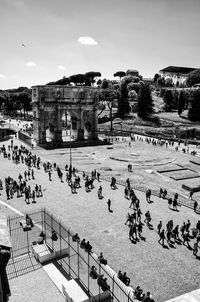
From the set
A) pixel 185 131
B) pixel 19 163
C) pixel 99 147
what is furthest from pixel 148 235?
pixel 185 131

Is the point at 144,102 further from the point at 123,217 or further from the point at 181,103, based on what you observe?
the point at 123,217

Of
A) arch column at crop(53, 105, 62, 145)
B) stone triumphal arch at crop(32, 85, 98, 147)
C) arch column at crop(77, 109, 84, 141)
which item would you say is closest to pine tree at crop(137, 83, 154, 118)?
stone triumphal arch at crop(32, 85, 98, 147)

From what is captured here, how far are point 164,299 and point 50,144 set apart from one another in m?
46.1

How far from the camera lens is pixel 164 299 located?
1431 centimetres

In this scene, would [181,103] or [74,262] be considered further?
[181,103]

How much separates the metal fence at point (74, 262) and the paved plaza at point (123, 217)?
120 centimetres

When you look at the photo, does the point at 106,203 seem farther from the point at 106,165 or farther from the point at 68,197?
the point at 106,165

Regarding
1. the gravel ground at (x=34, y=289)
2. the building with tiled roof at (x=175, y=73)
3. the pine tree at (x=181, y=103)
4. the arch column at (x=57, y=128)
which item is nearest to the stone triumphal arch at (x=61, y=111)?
the arch column at (x=57, y=128)

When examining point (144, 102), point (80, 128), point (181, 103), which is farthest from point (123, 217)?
point (181, 103)

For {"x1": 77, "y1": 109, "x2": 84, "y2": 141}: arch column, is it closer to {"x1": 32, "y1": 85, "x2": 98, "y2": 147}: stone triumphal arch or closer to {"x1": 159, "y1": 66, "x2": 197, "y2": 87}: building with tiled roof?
{"x1": 32, "y1": 85, "x2": 98, "y2": 147}: stone triumphal arch

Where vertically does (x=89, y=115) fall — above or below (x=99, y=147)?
above

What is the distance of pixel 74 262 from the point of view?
55.6 ft

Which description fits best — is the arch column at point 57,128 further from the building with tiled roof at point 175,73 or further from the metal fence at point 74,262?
the building with tiled roof at point 175,73

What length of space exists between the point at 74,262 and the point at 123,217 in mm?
8007
